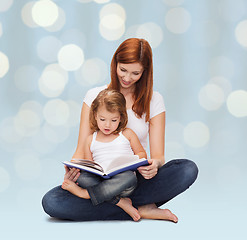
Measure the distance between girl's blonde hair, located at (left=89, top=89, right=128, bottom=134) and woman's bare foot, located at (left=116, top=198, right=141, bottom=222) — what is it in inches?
13.8

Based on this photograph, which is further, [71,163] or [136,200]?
[136,200]

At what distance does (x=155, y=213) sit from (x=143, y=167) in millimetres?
266

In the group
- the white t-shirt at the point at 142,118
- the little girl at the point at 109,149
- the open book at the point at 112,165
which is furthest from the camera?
the white t-shirt at the point at 142,118

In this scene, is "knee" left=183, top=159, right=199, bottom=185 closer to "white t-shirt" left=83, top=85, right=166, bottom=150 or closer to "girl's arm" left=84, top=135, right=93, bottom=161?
"white t-shirt" left=83, top=85, right=166, bottom=150

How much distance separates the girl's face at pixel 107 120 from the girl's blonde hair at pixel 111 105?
0.02 m

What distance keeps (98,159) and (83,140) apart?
0.16 metres

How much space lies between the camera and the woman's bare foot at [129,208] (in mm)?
2582

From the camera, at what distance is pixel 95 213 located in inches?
104

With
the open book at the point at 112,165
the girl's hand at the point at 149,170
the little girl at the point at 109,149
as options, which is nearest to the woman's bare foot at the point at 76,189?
the little girl at the point at 109,149

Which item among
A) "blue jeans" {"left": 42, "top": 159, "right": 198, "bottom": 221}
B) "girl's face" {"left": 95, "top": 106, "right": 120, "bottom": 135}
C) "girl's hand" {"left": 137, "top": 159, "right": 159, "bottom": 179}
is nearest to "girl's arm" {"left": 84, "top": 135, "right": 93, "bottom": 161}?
"girl's face" {"left": 95, "top": 106, "right": 120, "bottom": 135}
